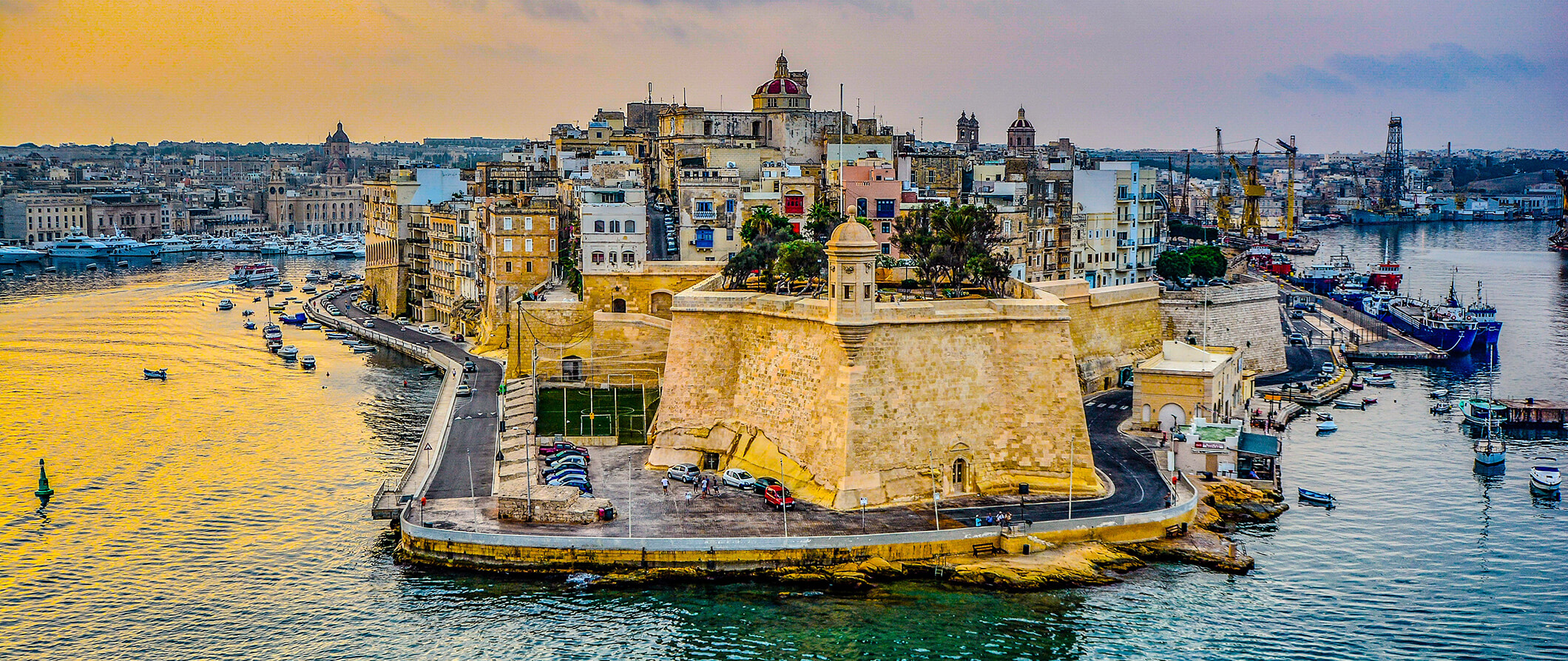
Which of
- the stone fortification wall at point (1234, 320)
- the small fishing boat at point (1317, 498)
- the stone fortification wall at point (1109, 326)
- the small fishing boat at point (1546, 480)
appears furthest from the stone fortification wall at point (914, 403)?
the stone fortification wall at point (1234, 320)

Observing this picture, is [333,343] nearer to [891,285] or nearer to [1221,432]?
[891,285]

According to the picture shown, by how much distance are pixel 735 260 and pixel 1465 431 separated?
22.8 meters

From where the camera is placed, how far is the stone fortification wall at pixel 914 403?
3002 cm

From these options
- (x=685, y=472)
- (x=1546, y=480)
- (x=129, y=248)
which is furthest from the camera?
(x=129, y=248)

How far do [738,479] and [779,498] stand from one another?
6.75 ft

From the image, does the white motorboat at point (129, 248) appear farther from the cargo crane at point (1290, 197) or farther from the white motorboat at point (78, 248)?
the cargo crane at point (1290, 197)

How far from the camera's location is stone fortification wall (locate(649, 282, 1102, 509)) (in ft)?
98.5

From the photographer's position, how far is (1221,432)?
35.5 m

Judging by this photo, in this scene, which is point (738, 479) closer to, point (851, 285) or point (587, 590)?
point (851, 285)

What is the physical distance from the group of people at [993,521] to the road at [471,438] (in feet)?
36.3

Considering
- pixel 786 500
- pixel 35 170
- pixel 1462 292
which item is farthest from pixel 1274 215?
pixel 35 170

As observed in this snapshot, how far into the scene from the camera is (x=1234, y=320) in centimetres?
4997

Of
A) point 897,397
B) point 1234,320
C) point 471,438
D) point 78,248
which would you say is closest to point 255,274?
point 78,248

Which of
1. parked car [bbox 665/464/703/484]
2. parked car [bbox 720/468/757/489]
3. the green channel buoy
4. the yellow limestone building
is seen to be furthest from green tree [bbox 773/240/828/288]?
the green channel buoy
